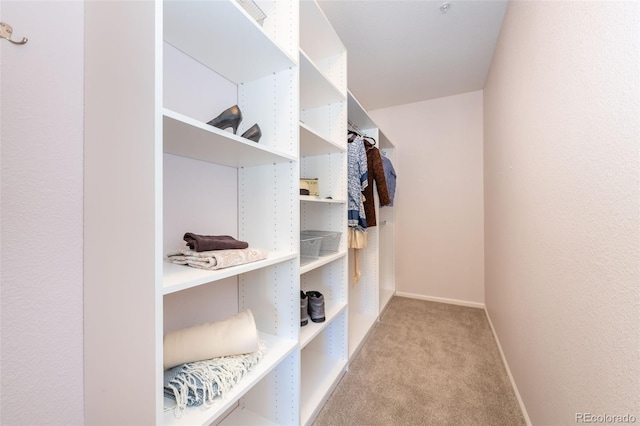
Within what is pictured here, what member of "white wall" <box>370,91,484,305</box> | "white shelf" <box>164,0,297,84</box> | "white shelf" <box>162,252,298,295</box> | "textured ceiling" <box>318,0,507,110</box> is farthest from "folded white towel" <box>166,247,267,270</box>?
"white wall" <box>370,91,484,305</box>

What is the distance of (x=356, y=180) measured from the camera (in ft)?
6.03

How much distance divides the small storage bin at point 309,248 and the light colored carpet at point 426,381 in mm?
787

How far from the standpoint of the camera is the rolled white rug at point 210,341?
81cm

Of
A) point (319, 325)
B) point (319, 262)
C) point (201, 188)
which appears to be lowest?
point (319, 325)

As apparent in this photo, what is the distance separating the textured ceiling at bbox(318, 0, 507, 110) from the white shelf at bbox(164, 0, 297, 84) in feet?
3.17

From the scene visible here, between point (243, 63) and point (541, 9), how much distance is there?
4.22 ft

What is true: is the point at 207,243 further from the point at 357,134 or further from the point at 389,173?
→ the point at 389,173

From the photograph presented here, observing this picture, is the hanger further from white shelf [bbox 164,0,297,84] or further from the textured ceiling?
white shelf [bbox 164,0,297,84]

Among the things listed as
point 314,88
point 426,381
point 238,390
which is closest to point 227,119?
point 314,88

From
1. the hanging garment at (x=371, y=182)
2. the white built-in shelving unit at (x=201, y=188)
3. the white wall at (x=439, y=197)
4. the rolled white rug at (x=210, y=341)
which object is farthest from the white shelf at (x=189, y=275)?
the white wall at (x=439, y=197)

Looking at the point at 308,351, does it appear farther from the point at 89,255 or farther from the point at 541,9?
the point at 541,9

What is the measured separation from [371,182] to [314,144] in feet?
2.67

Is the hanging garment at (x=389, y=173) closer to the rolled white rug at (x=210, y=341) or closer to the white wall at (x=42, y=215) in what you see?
the rolled white rug at (x=210, y=341)

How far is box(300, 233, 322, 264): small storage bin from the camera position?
140cm
